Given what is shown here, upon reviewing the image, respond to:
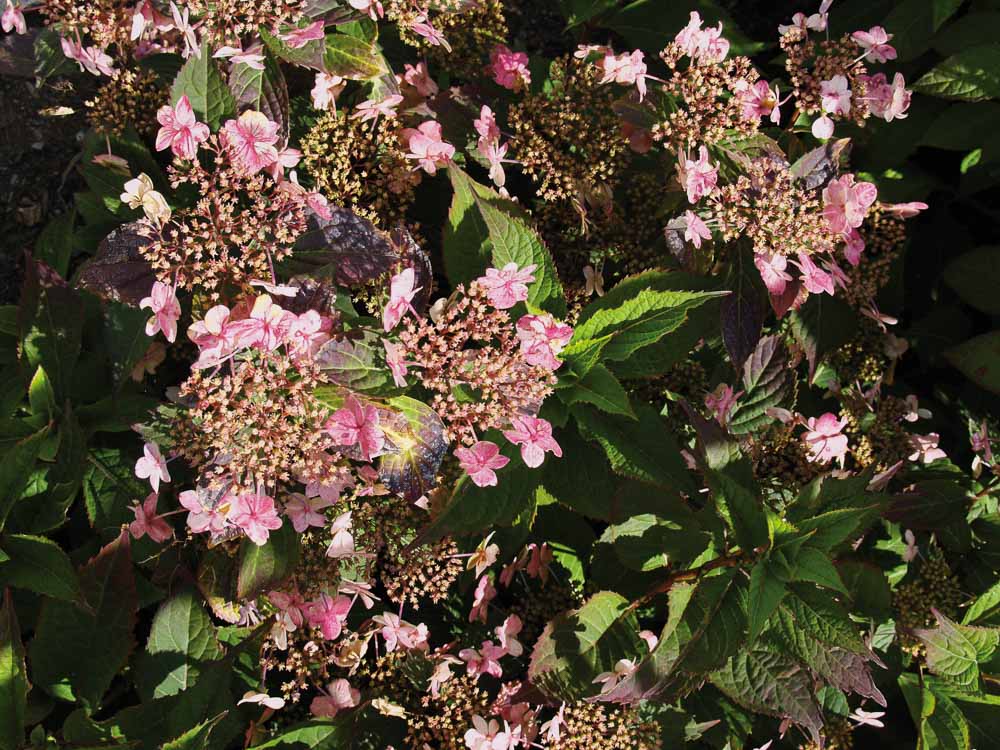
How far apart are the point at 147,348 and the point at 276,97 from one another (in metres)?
0.64

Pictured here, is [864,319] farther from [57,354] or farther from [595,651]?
[57,354]

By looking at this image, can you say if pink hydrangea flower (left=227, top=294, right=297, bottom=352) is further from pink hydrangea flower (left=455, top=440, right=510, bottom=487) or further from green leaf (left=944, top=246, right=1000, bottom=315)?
green leaf (left=944, top=246, right=1000, bottom=315)

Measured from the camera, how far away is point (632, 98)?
2111 millimetres

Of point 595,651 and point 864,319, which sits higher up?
point 864,319

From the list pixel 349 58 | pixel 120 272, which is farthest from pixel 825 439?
pixel 120 272

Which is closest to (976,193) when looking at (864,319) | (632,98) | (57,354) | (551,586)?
(864,319)

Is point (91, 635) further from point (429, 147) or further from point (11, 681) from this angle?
point (429, 147)

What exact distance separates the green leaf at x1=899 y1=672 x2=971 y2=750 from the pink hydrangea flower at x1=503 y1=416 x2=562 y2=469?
126 cm

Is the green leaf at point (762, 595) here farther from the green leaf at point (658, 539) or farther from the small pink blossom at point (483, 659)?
the small pink blossom at point (483, 659)

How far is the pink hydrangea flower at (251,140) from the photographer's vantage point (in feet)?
5.81

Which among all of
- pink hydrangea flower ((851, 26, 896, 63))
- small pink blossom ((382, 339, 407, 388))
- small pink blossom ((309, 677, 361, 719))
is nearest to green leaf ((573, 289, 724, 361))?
small pink blossom ((382, 339, 407, 388))

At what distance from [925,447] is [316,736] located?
173 cm

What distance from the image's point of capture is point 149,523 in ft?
6.45

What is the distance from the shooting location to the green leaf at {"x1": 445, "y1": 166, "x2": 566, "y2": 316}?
186 centimetres
